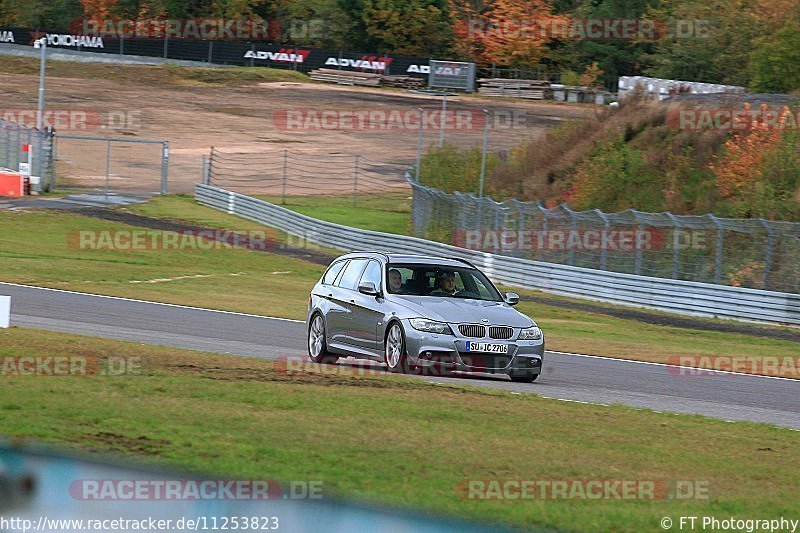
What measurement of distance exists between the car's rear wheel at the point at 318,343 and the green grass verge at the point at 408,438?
3219 millimetres

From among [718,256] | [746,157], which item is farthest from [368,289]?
[746,157]

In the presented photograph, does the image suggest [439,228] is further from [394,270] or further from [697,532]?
[697,532]

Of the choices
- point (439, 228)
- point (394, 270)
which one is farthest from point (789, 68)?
point (394, 270)

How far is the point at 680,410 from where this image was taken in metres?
12.6

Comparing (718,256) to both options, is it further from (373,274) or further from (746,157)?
(373,274)

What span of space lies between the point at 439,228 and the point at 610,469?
29.9 meters

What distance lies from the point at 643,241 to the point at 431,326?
17349 mm

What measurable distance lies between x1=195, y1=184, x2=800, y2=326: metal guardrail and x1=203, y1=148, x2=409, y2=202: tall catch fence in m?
15.8

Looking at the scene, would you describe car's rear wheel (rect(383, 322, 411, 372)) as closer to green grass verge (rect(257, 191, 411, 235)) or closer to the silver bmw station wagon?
the silver bmw station wagon

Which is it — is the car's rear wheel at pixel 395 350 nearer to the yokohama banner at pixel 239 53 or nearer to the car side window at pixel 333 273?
the car side window at pixel 333 273

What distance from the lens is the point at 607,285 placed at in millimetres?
30625

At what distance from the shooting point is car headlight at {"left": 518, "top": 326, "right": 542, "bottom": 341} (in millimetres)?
14117

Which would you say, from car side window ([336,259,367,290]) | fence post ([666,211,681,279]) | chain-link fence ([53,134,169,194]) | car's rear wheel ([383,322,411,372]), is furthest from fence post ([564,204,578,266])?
chain-link fence ([53,134,169,194])

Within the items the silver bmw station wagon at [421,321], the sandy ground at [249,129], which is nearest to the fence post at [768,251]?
the silver bmw station wagon at [421,321]
